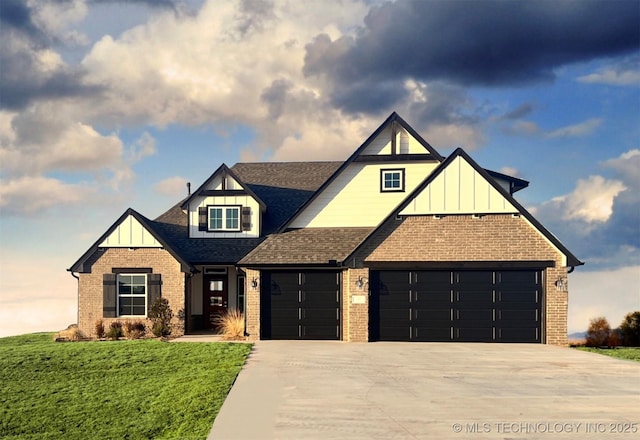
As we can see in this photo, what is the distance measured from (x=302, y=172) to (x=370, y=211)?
8.51 metres

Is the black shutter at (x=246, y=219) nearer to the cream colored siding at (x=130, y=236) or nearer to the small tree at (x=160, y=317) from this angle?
the cream colored siding at (x=130, y=236)

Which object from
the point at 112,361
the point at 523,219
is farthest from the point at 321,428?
the point at 523,219

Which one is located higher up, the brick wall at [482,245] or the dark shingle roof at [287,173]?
the dark shingle roof at [287,173]

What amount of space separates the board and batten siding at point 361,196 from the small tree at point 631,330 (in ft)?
30.2

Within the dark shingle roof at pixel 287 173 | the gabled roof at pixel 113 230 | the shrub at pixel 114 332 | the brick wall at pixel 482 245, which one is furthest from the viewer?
the dark shingle roof at pixel 287 173

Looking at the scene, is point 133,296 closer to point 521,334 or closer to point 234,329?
point 234,329

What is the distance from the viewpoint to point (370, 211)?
22641 mm

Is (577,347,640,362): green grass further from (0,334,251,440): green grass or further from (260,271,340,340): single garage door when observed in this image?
(0,334,251,440): green grass

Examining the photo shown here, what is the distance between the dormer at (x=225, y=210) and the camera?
83.5 feet

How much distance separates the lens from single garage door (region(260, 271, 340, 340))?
68.7ft

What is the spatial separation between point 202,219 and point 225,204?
121 cm

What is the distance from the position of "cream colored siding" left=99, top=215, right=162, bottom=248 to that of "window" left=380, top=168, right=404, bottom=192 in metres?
9.36

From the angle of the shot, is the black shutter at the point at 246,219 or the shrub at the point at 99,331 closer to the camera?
the shrub at the point at 99,331

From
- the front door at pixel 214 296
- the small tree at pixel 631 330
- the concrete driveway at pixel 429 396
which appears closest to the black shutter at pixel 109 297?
the front door at pixel 214 296
